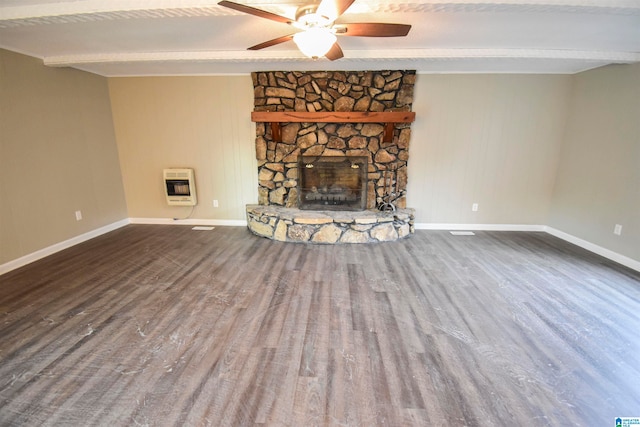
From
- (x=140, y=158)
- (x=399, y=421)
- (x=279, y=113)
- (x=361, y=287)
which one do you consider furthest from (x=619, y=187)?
(x=140, y=158)

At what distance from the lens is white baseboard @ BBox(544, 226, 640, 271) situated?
306 centimetres

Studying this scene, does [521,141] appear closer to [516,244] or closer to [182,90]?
[516,244]

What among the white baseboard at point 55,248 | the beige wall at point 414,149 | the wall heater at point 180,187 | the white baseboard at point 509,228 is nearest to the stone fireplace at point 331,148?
the beige wall at point 414,149

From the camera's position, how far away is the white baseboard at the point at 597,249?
3057 mm

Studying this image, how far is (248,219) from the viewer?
411 cm

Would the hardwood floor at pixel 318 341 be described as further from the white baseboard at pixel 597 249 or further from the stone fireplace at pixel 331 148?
the stone fireplace at pixel 331 148

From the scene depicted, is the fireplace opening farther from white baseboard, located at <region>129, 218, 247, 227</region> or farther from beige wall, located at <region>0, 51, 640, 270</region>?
white baseboard, located at <region>129, 218, 247, 227</region>

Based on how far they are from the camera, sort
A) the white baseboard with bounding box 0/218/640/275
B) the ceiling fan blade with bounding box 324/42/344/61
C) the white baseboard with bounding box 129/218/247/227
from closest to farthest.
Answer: the ceiling fan blade with bounding box 324/42/344/61, the white baseboard with bounding box 0/218/640/275, the white baseboard with bounding box 129/218/247/227

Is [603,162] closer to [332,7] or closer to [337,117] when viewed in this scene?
[337,117]

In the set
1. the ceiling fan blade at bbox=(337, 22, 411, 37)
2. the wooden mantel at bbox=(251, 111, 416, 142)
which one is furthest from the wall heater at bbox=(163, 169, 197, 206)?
the ceiling fan blade at bbox=(337, 22, 411, 37)

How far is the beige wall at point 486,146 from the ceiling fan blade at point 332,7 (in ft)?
8.52

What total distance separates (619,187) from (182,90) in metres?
5.93

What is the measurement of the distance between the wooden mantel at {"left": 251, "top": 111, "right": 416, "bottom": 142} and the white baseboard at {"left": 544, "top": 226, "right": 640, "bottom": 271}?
9.23 feet

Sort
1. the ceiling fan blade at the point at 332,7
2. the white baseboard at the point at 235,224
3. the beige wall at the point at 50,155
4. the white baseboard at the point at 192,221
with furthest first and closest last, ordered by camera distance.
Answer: the white baseboard at the point at 192,221 → the white baseboard at the point at 235,224 → the beige wall at the point at 50,155 → the ceiling fan blade at the point at 332,7
